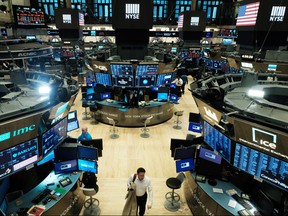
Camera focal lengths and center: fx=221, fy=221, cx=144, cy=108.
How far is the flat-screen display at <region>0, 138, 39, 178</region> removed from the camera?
4598mm

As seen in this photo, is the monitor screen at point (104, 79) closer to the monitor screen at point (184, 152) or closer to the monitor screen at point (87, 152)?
the monitor screen at point (87, 152)

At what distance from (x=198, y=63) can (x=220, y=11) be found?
13129 millimetres

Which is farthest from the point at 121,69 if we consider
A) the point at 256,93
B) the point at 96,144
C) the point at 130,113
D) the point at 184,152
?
the point at 256,93

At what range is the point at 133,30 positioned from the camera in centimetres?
1303

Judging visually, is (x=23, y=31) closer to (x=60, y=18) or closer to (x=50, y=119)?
(x=60, y=18)

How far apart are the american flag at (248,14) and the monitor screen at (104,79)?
889 centimetres

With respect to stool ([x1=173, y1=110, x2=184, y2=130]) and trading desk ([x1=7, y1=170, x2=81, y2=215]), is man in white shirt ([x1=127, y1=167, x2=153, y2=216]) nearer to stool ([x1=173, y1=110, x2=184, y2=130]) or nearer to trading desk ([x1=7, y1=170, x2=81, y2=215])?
trading desk ([x1=7, y1=170, x2=81, y2=215])

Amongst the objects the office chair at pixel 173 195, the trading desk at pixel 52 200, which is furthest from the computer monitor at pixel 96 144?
the office chair at pixel 173 195

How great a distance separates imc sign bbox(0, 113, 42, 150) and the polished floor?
121 inches

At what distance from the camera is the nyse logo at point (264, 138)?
13.9 ft

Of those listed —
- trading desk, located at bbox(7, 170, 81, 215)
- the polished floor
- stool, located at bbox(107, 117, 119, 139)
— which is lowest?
the polished floor

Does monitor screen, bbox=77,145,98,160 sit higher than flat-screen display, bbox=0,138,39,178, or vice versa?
flat-screen display, bbox=0,138,39,178

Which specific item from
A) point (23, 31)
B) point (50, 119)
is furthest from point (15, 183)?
point (23, 31)

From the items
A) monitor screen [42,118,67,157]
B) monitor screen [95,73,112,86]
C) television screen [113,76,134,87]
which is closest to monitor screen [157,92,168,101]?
television screen [113,76,134,87]
